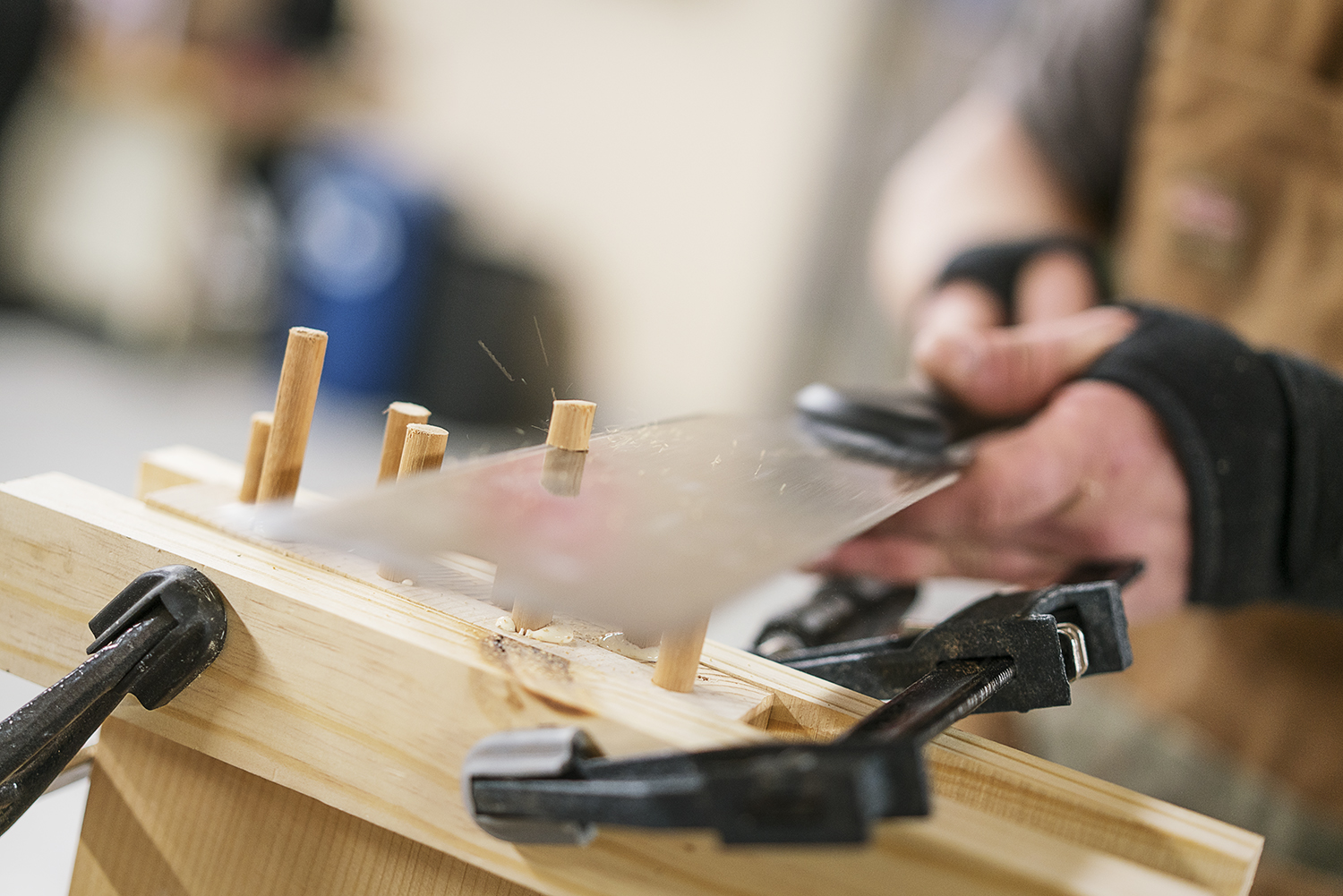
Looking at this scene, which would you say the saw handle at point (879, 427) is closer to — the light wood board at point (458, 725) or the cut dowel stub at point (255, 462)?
the light wood board at point (458, 725)

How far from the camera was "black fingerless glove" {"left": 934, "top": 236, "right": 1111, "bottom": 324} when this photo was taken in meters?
1.19

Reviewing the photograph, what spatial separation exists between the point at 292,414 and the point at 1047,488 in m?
0.61

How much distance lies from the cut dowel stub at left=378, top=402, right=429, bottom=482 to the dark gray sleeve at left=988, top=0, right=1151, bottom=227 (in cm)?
121

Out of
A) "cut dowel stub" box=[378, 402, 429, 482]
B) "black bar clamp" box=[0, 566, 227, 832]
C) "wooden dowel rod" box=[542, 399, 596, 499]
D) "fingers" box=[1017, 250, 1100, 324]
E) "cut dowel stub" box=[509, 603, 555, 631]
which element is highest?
"fingers" box=[1017, 250, 1100, 324]

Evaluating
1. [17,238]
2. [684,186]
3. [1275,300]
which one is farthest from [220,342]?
[1275,300]

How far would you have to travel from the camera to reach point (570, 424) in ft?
1.85

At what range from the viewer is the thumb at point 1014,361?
2.99 feet

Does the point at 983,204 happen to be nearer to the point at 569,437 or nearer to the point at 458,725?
the point at 569,437

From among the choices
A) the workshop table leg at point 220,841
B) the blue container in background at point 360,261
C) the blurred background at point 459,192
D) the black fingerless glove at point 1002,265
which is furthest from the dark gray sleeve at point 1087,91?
the blue container in background at point 360,261

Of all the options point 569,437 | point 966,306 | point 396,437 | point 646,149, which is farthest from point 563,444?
point 646,149

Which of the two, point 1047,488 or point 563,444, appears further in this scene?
point 1047,488

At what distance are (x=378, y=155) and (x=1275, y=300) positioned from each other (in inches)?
146

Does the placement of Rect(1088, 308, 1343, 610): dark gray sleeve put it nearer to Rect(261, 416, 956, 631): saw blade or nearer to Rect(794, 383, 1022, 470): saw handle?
Rect(794, 383, 1022, 470): saw handle

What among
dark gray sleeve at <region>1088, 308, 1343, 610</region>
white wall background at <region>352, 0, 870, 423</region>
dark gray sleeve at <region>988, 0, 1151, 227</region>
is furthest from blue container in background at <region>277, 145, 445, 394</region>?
dark gray sleeve at <region>1088, 308, 1343, 610</region>
